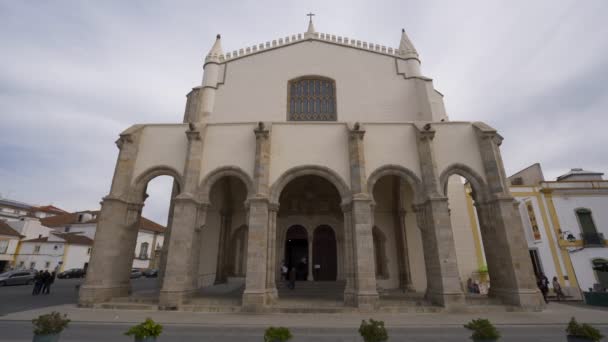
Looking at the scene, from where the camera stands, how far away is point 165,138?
13.6 metres

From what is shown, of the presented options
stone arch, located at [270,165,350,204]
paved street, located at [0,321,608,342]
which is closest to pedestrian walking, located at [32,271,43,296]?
paved street, located at [0,321,608,342]

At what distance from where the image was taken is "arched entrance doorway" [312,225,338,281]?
1570cm

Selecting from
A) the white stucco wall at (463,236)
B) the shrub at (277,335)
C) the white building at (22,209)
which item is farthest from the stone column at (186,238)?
the white building at (22,209)

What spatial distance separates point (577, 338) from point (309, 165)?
31.5ft

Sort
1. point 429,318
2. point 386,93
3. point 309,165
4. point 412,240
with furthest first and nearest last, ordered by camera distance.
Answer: point 386,93, point 412,240, point 309,165, point 429,318

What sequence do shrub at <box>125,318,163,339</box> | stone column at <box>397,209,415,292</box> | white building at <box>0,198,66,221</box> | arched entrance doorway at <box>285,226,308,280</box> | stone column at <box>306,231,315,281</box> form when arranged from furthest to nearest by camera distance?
white building at <box>0,198,66,221</box> → arched entrance doorway at <box>285,226,308,280</box> → stone column at <box>306,231,315,281</box> → stone column at <box>397,209,415,292</box> → shrub at <box>125,318,163,339</box>

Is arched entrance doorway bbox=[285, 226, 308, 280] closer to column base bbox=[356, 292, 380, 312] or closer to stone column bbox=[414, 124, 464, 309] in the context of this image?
column base bbox=[356, 292, 380, 312]

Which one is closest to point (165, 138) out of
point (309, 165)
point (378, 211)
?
point (309, 165)

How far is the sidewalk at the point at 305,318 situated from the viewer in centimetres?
850

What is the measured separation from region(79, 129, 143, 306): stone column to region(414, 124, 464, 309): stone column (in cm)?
1299

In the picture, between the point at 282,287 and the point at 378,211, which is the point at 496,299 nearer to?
the point at 378,211

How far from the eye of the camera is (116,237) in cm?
1195

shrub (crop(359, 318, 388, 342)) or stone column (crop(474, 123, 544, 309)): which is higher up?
stone column (crop(474, 123, 544, 309))

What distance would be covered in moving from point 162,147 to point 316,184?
8.58m
